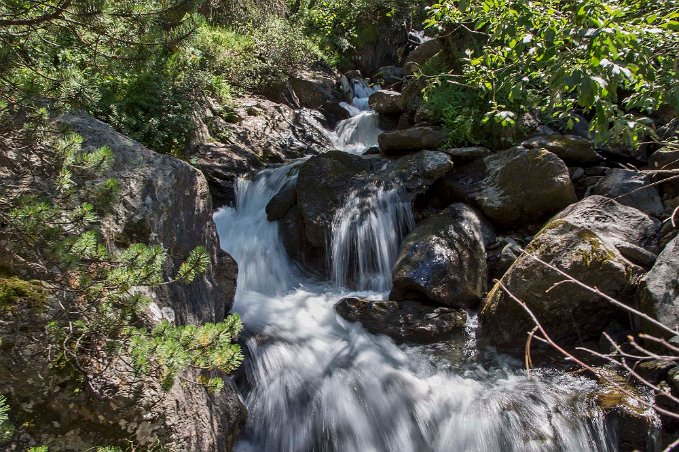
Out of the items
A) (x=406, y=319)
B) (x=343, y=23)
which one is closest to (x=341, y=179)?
(x=406, y=319)

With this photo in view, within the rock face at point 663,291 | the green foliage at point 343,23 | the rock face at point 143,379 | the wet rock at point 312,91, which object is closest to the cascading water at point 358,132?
the wet rock at point 312,91

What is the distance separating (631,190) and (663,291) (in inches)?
108

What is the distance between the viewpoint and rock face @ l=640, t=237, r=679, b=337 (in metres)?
4.14

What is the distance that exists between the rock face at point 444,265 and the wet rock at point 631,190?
1943 millimetres

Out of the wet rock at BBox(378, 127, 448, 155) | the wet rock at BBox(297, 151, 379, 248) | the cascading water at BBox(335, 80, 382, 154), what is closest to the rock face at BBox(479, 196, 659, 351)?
the wet rock at BBox(297, 151, 379, 248)

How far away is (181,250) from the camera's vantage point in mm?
3887

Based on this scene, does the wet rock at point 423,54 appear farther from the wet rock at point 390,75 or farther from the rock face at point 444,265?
the rock face at point 444,265

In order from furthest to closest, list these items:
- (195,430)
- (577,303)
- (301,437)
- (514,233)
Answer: (514,233), (577,303), (301,437), (195,430)

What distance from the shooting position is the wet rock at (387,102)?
454 inches

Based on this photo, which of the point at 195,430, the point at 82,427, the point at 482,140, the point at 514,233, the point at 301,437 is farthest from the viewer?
the point at 482,140

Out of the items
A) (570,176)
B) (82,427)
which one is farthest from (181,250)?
(570,176)

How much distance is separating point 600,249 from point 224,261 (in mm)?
4271

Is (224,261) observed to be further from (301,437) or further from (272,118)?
(272,118)

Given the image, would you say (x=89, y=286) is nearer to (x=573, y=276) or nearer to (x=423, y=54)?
(x=573, y=276)
